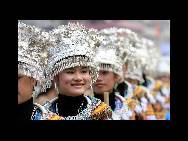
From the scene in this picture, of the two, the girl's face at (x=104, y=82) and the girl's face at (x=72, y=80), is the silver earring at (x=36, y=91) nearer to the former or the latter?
the girl's face at (x=72, y=80)

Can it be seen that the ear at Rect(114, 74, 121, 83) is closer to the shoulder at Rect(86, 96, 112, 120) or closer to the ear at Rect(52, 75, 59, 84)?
the shoulder at Rect(86, 96, 112, 120)

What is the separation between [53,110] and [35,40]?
1.55ft

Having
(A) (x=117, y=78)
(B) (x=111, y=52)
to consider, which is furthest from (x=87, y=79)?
(A) (x=117, y=78)

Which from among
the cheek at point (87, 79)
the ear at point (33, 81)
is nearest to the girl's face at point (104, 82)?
the cheek at point (87, 79)

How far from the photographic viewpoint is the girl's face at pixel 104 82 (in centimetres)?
464

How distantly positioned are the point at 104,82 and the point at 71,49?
638 mm

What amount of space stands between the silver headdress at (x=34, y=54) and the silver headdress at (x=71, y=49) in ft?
0.15

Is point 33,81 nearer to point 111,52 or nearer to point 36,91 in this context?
point 36,91

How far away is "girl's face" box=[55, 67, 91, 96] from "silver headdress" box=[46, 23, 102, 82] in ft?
0.14

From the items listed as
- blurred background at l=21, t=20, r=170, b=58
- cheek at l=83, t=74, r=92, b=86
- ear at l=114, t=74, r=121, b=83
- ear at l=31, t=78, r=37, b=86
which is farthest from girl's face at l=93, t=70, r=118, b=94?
ear at l=31, t=78, r=37, b=86

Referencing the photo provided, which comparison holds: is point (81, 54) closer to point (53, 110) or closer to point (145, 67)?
point (53, 110)

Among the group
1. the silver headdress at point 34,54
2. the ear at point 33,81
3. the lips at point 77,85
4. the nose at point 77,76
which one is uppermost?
the silver headdress at point 34,54

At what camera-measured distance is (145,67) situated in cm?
659

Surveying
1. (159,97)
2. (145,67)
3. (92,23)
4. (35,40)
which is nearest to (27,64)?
(35,40)
